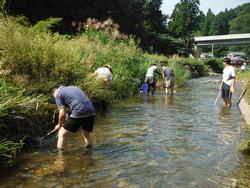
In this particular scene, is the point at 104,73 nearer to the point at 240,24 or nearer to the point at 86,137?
the point at 86,137

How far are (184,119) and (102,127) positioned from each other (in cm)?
344

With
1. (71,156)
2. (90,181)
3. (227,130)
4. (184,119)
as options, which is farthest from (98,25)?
(90,181)

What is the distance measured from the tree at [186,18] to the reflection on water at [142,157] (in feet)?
197

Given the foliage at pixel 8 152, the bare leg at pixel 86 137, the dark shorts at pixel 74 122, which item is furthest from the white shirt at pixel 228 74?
the foliage at pixel 8 152

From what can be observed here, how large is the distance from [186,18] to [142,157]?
66.2 meters

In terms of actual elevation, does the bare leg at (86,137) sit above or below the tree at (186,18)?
below

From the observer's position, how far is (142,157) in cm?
971

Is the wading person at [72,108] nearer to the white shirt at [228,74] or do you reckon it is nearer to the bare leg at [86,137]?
the bare leg at [86,137]

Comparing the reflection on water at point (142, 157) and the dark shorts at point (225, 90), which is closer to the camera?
the reflection on water at point (142, 157)

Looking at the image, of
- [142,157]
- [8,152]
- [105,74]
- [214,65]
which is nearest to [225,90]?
[105,74]

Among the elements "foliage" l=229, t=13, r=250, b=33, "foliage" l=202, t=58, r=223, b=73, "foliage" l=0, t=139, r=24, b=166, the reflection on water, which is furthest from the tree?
"foliage" l=229, t=13, r=250, b=33

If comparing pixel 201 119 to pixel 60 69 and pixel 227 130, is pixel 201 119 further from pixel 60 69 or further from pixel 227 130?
pixel 60 69

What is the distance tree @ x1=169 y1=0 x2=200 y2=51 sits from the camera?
73.4 m

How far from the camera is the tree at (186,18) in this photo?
73375 mm
